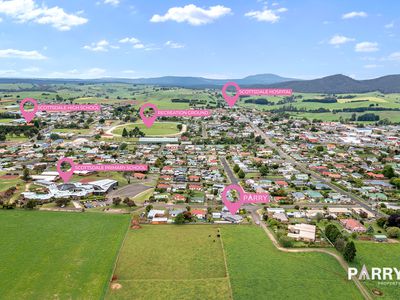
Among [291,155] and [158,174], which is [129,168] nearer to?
[158,174]

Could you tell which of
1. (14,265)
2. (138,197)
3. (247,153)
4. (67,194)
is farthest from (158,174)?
(14,265)

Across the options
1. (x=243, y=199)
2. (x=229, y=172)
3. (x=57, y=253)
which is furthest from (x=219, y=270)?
(x=229, y=172)

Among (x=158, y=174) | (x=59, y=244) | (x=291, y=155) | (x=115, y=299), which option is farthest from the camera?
(x=291, y=155)

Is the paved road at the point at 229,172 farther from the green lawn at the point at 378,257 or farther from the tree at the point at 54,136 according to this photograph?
the tree at the point at 54,136

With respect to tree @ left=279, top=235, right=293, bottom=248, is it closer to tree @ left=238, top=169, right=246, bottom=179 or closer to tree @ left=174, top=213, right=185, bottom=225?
tree @ left=174, top=213, right=185, bottom=225

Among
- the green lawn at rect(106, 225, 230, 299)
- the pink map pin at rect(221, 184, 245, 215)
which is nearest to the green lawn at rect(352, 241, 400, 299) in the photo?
the green lawn at rect(106, 225, 230, 299)

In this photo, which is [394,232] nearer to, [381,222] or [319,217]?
[381,222]

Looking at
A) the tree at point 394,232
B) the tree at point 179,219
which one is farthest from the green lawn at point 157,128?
the tree at point 394,232
